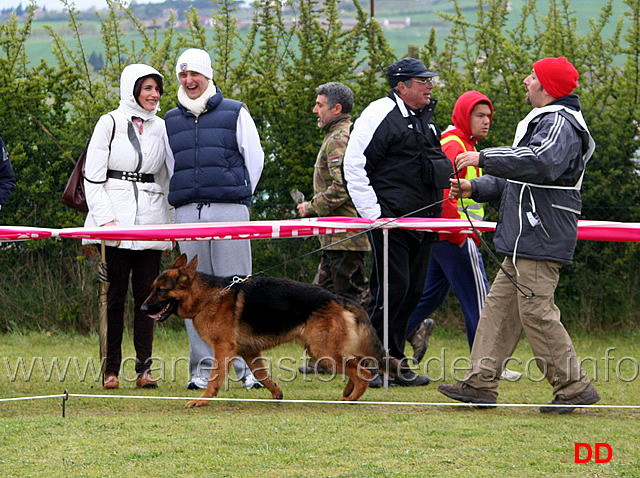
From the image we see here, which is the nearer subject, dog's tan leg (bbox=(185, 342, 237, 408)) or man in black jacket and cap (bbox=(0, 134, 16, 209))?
dog's tan leg (bbox=(185, 342, 237, 408))

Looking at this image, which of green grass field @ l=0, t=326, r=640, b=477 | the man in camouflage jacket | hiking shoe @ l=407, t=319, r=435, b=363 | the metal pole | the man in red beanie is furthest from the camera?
hiking shoe @ l=407, t=319, r=435, b=363

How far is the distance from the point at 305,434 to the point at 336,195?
279cm

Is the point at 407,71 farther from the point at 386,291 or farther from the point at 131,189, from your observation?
the point at 131,189

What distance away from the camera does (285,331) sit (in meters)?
5.89

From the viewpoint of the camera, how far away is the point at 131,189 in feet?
21.9

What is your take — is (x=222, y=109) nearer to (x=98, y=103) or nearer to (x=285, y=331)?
(x=285, y=331)

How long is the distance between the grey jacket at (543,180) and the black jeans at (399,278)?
1049 mm

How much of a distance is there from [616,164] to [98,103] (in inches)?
214

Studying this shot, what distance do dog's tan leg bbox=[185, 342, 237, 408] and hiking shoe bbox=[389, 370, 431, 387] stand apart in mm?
1424

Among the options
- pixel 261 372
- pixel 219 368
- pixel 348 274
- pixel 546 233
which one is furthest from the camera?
pixel 348 274

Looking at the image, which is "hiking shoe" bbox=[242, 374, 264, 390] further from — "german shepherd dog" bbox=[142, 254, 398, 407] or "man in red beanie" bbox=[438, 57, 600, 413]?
"man in red beanie" bbox=[438, 57, 600, 413]

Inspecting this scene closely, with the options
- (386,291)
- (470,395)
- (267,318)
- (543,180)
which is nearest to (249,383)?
(267,318)

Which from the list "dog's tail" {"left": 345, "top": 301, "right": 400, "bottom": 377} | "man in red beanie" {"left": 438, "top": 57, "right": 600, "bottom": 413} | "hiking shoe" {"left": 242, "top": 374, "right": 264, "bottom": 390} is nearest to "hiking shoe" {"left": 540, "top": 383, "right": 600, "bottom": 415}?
"man in red beanie" {"left": 438, "top": 57, "right": 600, "bottom": 413}

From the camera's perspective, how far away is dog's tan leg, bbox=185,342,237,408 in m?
5.84
